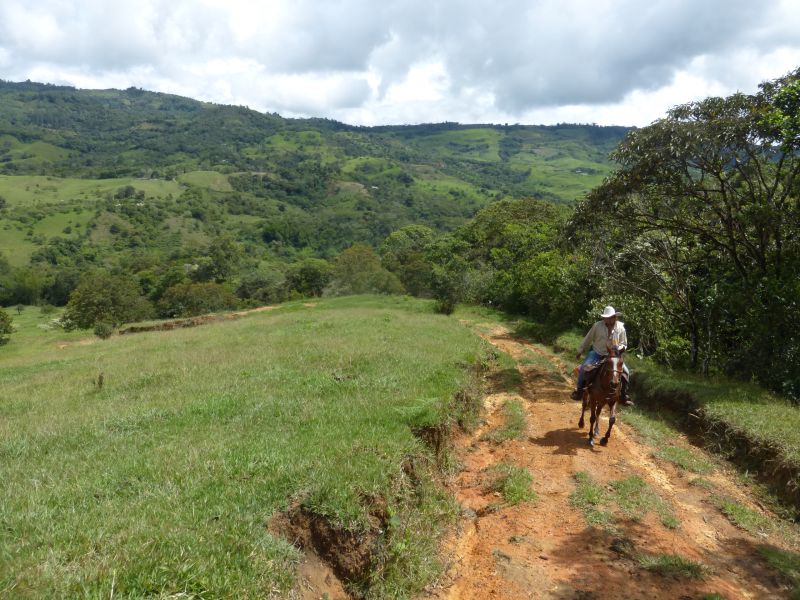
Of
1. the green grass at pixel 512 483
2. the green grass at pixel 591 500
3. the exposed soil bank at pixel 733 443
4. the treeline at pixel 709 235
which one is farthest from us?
the treeline at pixel 709 235

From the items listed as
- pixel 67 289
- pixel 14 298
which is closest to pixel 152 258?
pixel 67 289

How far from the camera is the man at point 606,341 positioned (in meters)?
10.9

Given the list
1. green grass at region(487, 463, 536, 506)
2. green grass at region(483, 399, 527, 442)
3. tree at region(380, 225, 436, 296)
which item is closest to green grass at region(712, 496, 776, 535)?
green grass at region(487, 463, 536, 506)

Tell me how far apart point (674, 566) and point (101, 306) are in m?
63.4

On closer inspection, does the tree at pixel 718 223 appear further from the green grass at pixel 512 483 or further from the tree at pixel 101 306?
the tree at pixel 101 306

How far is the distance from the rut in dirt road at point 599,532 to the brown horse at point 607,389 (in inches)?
21.9

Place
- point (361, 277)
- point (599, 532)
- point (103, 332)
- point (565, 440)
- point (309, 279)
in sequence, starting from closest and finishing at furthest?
point (599, 532)
point (565, 440)
point (103, 332)
point (361, 277)
point (309, 279)

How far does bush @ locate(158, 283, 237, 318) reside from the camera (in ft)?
217

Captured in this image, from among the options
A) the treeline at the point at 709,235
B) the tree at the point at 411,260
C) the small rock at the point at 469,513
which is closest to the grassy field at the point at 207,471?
the small rock at the point at 469,513

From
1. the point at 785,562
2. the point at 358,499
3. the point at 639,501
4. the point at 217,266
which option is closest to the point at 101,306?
the point at 217,266

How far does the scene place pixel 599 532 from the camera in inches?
291

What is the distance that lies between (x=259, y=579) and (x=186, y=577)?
0.70m

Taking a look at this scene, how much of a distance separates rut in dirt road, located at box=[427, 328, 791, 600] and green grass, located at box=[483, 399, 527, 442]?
14 centimetres

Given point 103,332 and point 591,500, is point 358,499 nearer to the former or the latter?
point 591,500
